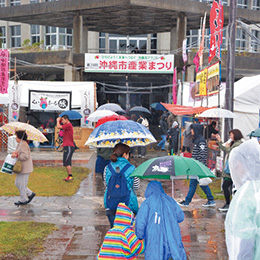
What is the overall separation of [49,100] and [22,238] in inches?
552

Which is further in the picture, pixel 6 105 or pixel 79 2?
pixel 79 2

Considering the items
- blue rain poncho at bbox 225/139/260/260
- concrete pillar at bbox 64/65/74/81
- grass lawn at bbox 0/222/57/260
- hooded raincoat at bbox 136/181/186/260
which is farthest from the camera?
concrete pillar at bbox 64/65/74/81

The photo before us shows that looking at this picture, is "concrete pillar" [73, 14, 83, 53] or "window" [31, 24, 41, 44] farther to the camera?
"window" [31, 24, 41, 44]

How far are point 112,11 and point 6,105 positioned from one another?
1041 cm

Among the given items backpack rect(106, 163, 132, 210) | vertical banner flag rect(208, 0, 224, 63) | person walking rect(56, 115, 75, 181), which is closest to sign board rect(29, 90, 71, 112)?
person walking rect(56, 115, 75, 181)

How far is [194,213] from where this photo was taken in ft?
29.3

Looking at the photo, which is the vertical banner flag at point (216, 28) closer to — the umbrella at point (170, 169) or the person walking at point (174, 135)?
the person walking at point (174, 135)

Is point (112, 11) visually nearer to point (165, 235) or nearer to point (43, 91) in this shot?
point (43, 91)

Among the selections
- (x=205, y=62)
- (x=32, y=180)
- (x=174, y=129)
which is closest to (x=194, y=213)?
(x=32, y=180)

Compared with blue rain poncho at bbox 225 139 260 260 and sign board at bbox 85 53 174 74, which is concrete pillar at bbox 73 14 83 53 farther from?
blue rain poncho at bbox 225 139 260 260

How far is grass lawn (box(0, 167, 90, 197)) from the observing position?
1068cm

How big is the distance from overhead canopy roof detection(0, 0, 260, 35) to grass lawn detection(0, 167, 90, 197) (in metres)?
14.5

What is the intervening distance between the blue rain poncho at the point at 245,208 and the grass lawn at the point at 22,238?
3.83 meters

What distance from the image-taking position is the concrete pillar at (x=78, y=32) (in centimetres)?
2850
